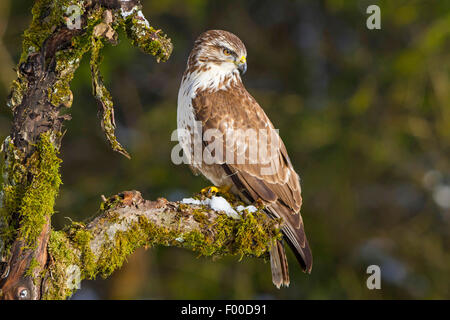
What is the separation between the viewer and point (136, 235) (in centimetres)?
354

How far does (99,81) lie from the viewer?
3.13 meters

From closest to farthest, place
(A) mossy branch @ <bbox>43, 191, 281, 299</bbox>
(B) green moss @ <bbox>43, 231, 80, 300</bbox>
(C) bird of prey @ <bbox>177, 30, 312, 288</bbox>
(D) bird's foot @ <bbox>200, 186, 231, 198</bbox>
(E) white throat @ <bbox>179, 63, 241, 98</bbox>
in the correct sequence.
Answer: (B) green moss @ <bbox>43, 231, 80, 300</bbox> < (A) mossy branch @ <bbox>43, 191, 281, 299</bbox> < (C) bird of prey @ <bbox>177, 30, 312, 288</bbox> < (D) bird's foot @ <bbox>200, 186, 231, 198</bbox> < (E) white throat @ <bbox>179, 63, 241, 98</bbox>

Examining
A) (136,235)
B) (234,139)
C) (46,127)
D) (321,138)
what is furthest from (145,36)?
(321,138)

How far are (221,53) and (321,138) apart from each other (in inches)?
188

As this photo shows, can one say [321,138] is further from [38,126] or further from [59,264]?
[38,126]

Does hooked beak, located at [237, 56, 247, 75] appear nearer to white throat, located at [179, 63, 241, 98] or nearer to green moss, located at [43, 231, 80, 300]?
white throat, located at [179, 63, 241, 98]

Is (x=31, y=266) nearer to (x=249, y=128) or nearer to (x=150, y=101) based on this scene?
(x=249, y=128)

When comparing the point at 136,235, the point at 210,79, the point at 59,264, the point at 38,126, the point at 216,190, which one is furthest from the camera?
the point at 210,79

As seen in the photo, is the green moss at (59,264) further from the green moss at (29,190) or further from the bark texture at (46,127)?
the green moss at (29,190)

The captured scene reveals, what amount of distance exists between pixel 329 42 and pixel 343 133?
227cm

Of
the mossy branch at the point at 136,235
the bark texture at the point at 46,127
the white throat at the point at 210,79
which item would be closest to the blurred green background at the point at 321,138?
the white throat at the point at 210,79

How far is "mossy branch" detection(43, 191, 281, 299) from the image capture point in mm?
3146

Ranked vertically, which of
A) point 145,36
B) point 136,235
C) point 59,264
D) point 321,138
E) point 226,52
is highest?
point 321,138

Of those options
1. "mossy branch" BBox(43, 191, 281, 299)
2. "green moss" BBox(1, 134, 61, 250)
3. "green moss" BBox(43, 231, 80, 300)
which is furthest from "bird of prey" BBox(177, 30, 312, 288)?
"green moss" BBox(1, 134, 61, 250)
